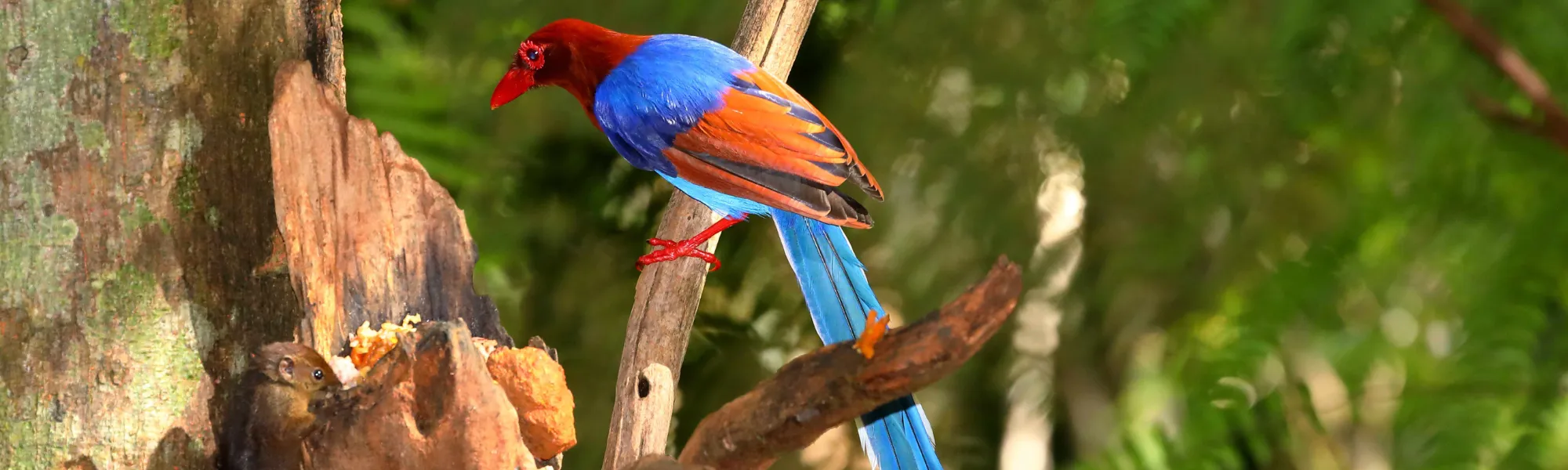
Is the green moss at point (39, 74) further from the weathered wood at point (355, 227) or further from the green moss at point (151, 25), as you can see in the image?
the weathered wood at point (355, 227)

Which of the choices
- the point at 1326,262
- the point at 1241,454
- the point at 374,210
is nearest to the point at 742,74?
the point at 374,210

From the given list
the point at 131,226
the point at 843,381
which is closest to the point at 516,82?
the point at 131,226

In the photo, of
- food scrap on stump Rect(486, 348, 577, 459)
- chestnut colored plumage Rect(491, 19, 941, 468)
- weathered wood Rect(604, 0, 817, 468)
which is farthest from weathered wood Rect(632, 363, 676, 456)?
food scrap on stump Rect(486, 348, 577, 459)

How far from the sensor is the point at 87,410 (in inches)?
59.1

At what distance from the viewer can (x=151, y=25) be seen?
60.9 inches

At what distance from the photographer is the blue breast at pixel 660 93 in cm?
189

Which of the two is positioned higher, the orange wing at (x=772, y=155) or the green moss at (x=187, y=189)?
the green moss at (x=187, y=189)

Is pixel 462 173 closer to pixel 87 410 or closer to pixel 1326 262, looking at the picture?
pixel 87 410

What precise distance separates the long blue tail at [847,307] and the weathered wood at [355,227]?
44 centimetres

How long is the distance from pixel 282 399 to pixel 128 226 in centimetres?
28

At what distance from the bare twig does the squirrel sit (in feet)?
1.42

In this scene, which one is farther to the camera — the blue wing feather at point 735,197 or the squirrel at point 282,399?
the blue wing feather at point 735,197

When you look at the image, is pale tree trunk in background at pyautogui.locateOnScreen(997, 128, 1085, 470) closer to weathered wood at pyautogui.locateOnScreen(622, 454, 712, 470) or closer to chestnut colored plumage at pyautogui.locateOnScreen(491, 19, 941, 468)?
chestnut colored plumage at pyautogui.locateOnScreen(491, 19, 941, 468)

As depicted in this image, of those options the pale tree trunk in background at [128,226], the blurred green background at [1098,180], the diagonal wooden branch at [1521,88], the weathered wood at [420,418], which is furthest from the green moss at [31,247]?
the diagonal wooden branch at [1521,88]
